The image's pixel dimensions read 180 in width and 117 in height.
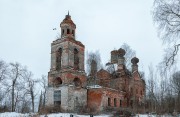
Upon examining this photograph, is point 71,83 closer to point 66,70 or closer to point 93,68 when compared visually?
point 66,70

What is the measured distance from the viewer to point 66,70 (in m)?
35.9

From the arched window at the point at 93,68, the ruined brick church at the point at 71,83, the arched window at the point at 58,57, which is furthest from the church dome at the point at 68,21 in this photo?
the arched window at the point at 93,68

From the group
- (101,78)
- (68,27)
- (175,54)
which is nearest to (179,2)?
(175,54)

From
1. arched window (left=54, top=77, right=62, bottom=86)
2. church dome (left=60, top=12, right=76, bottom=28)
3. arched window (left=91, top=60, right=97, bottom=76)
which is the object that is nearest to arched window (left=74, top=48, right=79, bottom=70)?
arched window (left=54, top=77, right=62, bottom=86)

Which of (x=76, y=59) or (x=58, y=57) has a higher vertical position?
(x=58, y=57)

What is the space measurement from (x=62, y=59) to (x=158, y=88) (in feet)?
38.1

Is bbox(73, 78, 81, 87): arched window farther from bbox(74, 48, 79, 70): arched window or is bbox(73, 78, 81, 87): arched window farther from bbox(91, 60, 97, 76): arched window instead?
bbox(91, 60, 97, 76): arched window

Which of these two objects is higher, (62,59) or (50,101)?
(62,59)

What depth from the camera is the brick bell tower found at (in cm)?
3569

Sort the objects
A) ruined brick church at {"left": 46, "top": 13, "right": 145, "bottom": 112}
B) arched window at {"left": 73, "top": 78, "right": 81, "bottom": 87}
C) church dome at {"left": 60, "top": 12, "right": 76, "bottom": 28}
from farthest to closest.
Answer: church dome at {"left": 60, "top": 12, "right": 76, "bottom": 28} < arched window at {"left": 73, "top": 78, "right": 81, "bottom": 87} < ruined brick church at {"left": 46, "top": 13, "right": 145, "bottom": 112}

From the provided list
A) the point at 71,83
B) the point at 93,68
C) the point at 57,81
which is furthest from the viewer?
the point at 93,68

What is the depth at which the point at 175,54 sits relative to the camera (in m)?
15.0

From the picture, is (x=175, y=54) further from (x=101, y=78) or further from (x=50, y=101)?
(x=101, y=78)

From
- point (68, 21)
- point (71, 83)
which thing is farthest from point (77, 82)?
point (68, 21)
